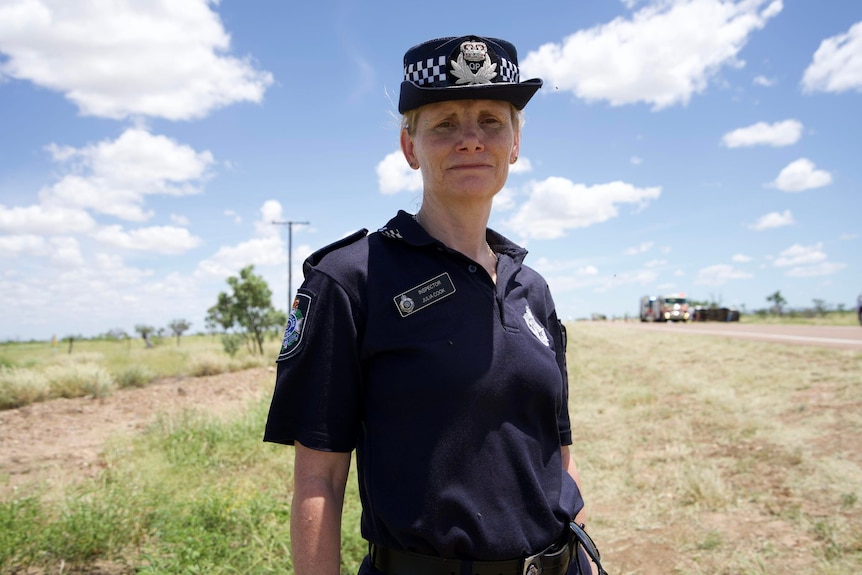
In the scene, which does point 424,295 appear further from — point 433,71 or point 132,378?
point 132,378

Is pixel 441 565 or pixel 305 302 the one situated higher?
pixel 305 302

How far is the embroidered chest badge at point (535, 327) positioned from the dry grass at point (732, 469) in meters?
3.03

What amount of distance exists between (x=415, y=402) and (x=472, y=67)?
87cm

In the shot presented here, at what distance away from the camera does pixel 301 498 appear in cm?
147

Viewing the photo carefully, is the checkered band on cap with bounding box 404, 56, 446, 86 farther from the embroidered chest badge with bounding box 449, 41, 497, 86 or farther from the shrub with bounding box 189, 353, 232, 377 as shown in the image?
the shrub with bounding box 189, 353, 232, 377

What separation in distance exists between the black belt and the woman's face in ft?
3.00

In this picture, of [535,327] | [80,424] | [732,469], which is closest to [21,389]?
[80,424]

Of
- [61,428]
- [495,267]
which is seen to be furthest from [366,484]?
[61,428]

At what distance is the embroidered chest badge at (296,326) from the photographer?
4.90ft

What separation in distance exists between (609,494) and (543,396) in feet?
14.9

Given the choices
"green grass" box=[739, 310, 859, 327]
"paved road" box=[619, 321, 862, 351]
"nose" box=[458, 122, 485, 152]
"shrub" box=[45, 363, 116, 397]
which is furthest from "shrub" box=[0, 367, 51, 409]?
"green grass" box=[739, 310, 859, 327]

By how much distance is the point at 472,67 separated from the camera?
5.37 ft

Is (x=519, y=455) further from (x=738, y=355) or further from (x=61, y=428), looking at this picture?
(x=738, y=355)

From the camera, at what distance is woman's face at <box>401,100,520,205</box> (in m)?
1.65
